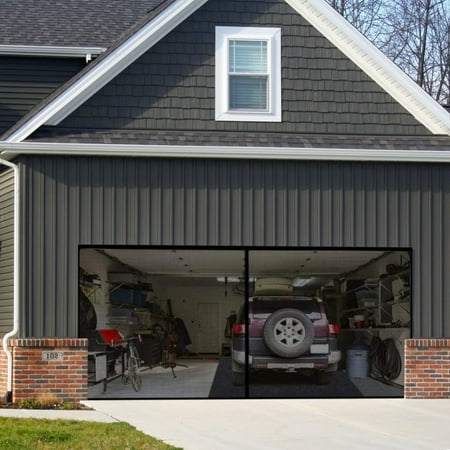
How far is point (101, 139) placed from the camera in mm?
18703

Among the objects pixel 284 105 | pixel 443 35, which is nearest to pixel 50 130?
pixel 284 105

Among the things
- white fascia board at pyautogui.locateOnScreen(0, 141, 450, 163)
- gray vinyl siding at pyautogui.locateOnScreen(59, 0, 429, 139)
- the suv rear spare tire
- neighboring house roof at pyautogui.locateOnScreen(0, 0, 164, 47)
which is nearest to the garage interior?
the suv rear spare tire

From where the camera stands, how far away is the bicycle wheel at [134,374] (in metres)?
18.7

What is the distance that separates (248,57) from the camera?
19.6 meters

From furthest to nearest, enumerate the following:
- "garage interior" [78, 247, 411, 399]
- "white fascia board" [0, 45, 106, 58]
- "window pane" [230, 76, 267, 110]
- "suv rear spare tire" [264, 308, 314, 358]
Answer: "white fascia board" [0, 45, 106, 58]
"window pane" [230, 76, 267, 110]
"suv rear spare tire" [264, 308, 314, 358]
"garage interior" [78, 247, 411, 399]

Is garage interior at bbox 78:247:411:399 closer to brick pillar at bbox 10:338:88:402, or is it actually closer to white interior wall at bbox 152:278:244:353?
white interior wall at bbox 152:278:244:353

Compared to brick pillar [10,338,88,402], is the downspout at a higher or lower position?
higher

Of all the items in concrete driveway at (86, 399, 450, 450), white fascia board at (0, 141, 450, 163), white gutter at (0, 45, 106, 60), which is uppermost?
white gutter at (0, 45, 106, 60)

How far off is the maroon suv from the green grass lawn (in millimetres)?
4220

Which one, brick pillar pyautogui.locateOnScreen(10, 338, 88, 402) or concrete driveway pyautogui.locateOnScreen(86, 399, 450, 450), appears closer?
concrete driveway pyautogui.locateOnScreen(86, 399, 450, 450)

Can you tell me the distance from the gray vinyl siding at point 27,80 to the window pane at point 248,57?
3.58m

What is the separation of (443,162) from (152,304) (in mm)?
5487

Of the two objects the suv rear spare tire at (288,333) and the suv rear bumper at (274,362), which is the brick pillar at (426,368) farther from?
the suv rear spare tire at (288,333)

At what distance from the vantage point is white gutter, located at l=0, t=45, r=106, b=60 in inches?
840
